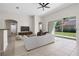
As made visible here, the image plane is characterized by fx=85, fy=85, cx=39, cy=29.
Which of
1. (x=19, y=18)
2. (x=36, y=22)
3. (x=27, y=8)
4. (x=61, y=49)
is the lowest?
(x=61, y=49)

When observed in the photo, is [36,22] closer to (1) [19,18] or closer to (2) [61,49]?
(1) [19,18]

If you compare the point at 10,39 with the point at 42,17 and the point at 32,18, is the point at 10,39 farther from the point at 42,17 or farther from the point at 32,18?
the point at 42,17

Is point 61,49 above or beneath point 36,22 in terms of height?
beneath

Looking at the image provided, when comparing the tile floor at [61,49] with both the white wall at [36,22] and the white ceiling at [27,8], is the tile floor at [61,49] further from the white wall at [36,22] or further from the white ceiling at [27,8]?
the white ceiling at [27,8]

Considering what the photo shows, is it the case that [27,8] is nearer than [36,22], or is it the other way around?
[27,8]

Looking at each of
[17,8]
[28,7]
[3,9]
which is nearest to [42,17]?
[28,7]

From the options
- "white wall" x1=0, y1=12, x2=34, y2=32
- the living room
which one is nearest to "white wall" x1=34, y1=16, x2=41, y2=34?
the living room

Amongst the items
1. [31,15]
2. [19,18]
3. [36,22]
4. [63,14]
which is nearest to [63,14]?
[63,14]

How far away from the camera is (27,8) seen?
2359 mm

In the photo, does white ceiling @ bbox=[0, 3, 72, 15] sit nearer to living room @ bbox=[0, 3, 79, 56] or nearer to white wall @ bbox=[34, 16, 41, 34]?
living room @ bbox=[0, 3, 79, 56]

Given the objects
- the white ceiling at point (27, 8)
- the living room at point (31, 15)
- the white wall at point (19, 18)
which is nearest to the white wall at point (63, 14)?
the living room at point (31, 15)

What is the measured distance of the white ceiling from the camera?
7.13 ft

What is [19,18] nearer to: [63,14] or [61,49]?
[63,14]

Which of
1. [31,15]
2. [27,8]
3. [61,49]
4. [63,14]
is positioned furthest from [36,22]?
[61,49]
